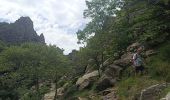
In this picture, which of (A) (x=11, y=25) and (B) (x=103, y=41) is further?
(A) (x=11, y=25)

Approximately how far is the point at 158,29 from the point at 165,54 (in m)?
2.60

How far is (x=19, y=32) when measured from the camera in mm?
118188

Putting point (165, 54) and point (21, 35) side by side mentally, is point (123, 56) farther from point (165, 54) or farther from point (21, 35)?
point (21, 35)

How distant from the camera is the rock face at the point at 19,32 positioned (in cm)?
11694

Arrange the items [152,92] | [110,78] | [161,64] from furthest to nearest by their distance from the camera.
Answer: [110,78]
[161,64]
[152,92]

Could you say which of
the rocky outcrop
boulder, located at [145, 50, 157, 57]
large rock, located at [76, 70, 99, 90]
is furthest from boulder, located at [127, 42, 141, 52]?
the rocky outcrop

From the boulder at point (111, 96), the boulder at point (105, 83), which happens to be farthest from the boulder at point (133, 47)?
the boulder at point (111, 96)

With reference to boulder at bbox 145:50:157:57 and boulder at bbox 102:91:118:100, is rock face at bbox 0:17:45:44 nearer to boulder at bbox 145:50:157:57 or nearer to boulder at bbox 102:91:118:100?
boulder at bbox 145:50:157:57

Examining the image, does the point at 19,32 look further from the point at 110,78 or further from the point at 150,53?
the point at 150,53

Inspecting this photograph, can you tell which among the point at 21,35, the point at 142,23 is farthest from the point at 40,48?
the point at 21,35

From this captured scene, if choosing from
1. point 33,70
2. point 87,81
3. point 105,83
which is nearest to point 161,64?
point 105,83

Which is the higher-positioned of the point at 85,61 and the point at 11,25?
the point at 11,25

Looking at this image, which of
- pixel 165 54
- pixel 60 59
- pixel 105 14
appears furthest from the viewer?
pixel 60 59

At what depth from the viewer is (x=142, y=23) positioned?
30297 millimetres
